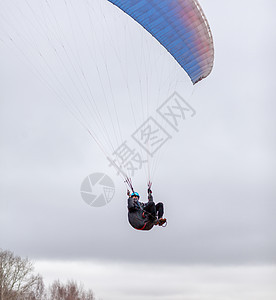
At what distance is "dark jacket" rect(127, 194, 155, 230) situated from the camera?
1205cm

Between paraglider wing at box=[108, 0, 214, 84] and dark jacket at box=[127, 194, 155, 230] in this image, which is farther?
paraglider wing at box=[108, 0, 214, 84]

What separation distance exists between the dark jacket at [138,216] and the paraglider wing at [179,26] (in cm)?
486

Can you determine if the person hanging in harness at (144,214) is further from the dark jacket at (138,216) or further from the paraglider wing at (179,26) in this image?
the paraglider wing at (179,26)

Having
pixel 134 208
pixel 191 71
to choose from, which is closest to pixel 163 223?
pixel 134 208

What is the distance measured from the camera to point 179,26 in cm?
1288

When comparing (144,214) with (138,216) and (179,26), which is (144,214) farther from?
(179,26)

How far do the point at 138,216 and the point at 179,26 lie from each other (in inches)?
225

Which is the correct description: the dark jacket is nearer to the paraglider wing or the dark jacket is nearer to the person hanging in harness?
the person hanging in harness

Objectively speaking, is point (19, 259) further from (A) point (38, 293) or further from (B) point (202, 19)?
(B) point (202, 19)

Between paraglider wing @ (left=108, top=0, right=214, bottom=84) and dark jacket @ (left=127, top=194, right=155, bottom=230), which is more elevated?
paraglider wing @ (left=108, top=0, right=214, bottom=84)


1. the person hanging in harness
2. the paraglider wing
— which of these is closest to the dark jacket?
the person hanging in harness

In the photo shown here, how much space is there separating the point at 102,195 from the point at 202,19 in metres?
6.58

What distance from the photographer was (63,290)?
180 feet

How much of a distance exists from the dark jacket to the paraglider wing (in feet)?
15.9
